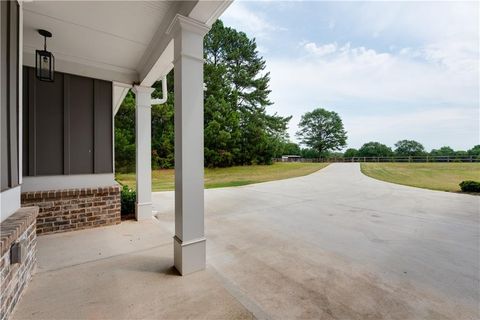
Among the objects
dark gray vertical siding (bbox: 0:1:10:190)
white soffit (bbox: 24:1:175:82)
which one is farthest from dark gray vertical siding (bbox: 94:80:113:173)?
dark gray vertical siding (bbox: 0:1:10:190)

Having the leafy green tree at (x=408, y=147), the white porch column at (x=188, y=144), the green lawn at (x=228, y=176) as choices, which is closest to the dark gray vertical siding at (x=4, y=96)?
the white porch column at (x=188, y=144)

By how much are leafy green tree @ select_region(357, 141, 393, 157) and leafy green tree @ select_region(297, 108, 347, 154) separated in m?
3.47

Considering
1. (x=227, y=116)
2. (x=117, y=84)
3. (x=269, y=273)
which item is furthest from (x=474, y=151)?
(x=117, y=84)

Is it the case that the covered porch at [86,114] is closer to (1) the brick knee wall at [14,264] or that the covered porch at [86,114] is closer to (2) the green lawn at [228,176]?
(1) the brick knee wall at [14,264]

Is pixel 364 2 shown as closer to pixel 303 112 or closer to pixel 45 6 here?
pixel 45 6

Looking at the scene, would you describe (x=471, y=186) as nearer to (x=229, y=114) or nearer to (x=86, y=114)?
(x=86, y=114)

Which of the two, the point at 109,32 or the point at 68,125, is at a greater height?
the point at 109,32

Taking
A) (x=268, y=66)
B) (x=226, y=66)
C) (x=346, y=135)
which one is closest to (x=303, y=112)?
(x=346, y=135)

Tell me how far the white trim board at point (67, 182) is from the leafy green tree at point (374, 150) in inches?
1412

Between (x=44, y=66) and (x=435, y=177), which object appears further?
(x=435, y=177)

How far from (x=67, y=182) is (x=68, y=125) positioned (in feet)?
3.16

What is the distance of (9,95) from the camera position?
179 centimetres

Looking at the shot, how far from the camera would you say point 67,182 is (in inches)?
139

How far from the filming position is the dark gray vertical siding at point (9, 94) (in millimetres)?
1682
